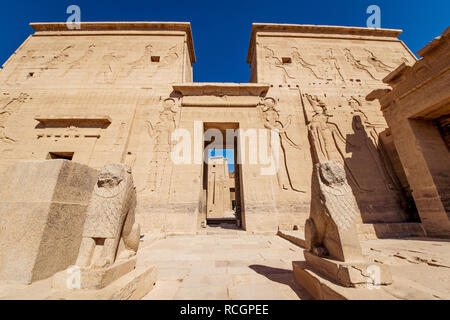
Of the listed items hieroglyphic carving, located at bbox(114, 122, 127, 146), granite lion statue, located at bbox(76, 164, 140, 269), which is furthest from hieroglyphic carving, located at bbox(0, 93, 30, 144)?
granite lion statue, located at bbox(76, 164, 140, 269)

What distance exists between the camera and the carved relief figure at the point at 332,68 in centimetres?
873

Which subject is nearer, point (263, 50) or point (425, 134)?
point (425, 134)

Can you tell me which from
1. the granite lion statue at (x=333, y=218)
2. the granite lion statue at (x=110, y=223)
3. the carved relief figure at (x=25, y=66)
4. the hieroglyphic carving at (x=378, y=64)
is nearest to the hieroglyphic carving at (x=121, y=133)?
the carved relief figure at (x=25, y=66)

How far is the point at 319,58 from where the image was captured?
9.23 m

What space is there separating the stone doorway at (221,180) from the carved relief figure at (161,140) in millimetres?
1555

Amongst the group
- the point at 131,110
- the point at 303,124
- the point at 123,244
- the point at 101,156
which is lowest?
the point at 123,244

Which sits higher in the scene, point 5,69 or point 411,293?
point 5,69

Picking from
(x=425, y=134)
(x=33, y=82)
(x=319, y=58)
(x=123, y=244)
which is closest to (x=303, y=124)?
(x=425, y=134)

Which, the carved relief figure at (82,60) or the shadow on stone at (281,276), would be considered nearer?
the shadow on stone at (281,276)

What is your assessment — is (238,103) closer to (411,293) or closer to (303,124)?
(303,124)

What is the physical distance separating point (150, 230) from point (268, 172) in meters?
4.56

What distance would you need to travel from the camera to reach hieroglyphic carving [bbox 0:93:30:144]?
694 centimetres

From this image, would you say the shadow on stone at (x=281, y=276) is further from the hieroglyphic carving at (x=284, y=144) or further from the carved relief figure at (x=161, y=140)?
the carved relief figure at (x=161, y=140)

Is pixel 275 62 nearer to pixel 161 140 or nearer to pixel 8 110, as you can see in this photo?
pixel 161 140
